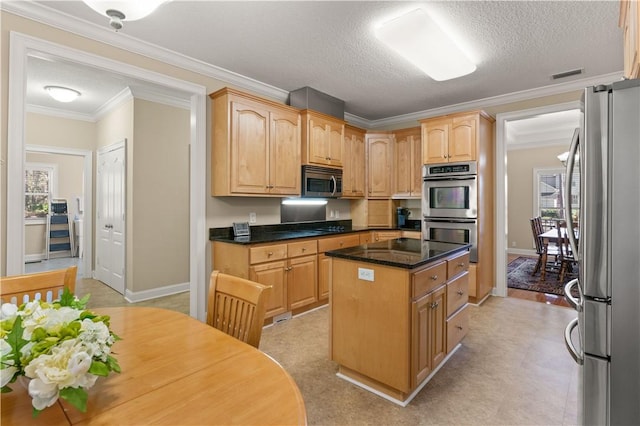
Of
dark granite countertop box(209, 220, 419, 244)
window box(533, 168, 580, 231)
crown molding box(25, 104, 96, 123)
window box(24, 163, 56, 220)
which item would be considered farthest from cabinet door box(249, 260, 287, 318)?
window box(24, 163, 56, 220)

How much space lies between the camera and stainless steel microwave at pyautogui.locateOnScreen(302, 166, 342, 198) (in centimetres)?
407

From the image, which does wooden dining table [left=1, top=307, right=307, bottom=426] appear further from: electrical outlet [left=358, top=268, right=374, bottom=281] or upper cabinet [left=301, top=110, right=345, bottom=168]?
upper cabinet [left=301, top=110, right=345, bottom=168]

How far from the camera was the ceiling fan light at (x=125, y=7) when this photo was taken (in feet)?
5.22

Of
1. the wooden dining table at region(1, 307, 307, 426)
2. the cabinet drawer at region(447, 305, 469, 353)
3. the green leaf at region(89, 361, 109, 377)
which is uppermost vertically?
the green leaf at region(89, 361, 109, 377)

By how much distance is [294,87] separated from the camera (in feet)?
13.3

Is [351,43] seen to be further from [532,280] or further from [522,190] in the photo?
[522,190]

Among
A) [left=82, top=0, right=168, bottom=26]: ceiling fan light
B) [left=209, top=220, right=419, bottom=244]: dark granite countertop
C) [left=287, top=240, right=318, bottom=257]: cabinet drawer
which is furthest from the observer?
[left=287, top=240, right=318, bottom=257]: cabinet drawer

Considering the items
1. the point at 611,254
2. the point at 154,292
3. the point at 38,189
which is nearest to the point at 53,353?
the point at 611,254

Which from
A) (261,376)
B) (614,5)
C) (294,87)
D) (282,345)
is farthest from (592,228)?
(294,87)

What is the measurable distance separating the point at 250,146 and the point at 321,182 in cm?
114

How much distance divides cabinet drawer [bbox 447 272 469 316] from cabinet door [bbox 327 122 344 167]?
235cm

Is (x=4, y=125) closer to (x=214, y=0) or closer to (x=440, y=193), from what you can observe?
(x=214, y=0)

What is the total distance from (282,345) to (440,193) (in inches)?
112

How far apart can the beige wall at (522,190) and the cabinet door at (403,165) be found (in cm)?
466
